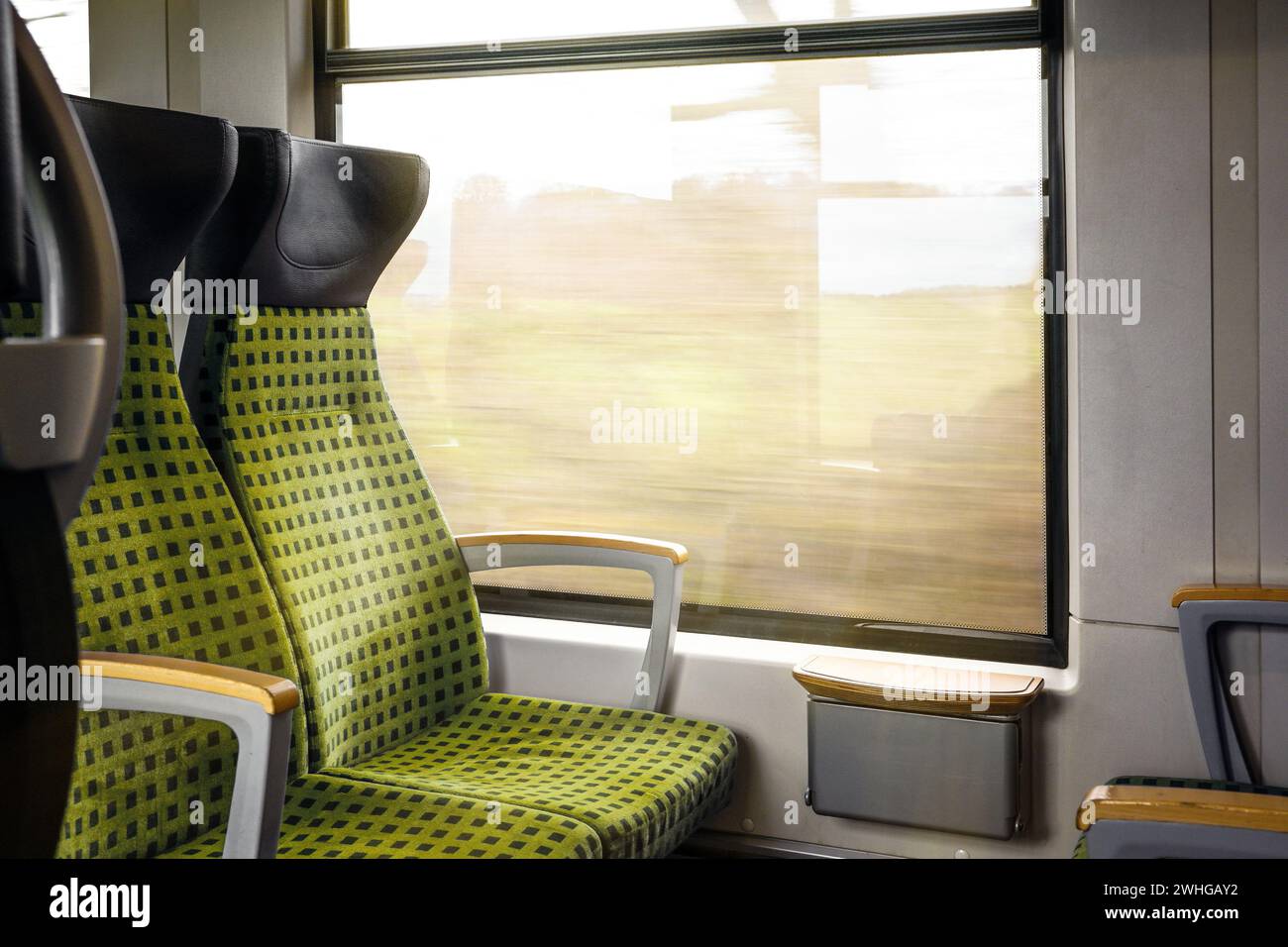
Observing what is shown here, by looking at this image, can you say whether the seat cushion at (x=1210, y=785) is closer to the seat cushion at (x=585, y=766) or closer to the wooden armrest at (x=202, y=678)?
the seat cushion at (x=585, y=766)

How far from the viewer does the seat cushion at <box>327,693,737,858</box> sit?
1.74 metres

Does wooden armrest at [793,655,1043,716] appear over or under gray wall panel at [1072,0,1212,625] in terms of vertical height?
under

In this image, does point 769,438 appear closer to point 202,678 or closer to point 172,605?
point 172,605

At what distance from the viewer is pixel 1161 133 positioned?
2023 mm

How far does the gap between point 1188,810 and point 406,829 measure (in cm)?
106

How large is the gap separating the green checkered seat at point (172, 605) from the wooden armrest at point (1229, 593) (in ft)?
3.74

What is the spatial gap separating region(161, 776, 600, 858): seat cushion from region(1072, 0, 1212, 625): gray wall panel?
1.14 meters

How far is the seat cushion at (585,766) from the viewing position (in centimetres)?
174

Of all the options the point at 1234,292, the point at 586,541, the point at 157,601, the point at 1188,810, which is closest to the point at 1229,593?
the point at 1234,292

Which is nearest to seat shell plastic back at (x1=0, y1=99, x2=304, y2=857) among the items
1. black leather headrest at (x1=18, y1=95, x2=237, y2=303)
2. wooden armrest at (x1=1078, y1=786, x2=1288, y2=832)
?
black leather headrest at (x1=18, y1=95, x2=237, y2=303)

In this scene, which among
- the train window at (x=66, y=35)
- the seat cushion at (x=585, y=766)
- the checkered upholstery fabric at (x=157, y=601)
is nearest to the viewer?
the checkered upholstery fabric at (x=157, y=601)

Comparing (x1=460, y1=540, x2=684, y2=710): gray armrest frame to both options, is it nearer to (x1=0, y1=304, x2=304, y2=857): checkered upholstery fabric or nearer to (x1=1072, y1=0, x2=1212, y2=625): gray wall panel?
(x1=0, y1=304, x2=304, y2=857): checkered upholstery fabric

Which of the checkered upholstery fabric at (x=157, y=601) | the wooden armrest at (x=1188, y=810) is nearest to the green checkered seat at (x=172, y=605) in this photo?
the checkered upholstery fabric at (x=157, y=601)
